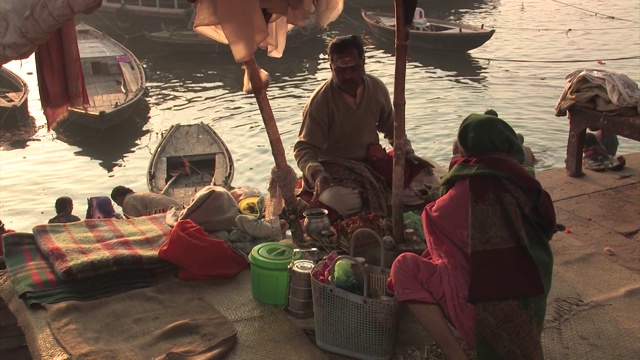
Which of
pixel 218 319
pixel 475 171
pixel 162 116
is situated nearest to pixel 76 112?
pixel 162 116

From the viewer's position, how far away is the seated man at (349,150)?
→ 178 inches

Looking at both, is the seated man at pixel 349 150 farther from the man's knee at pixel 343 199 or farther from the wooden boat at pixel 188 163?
the wooden boat at pixel 188 163

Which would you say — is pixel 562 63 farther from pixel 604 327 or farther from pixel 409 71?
pixel 604 327

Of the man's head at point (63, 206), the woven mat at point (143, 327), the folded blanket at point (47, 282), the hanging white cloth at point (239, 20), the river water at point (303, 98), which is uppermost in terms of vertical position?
the hanging white cloth at point (239, 20)

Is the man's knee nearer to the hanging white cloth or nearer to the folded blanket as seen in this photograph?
the hanging white cloth

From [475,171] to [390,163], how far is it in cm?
197

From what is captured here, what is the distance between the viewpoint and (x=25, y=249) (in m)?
4.07

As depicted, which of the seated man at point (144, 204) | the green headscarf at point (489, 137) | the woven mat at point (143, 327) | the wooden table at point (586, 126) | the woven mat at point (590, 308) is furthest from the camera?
the seated man at point (144, 204)

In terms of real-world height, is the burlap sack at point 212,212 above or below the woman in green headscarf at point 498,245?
below

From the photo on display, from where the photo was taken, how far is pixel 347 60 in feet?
14.3

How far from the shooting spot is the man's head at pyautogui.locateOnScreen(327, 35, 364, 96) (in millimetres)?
4285

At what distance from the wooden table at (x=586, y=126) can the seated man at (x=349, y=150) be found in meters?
2.02

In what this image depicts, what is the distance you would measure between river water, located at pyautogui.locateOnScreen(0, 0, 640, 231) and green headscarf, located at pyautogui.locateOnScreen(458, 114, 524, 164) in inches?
286

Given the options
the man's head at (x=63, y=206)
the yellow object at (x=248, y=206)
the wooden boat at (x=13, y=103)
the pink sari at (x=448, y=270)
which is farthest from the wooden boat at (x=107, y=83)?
the pink sari at (x=448, y=270)
